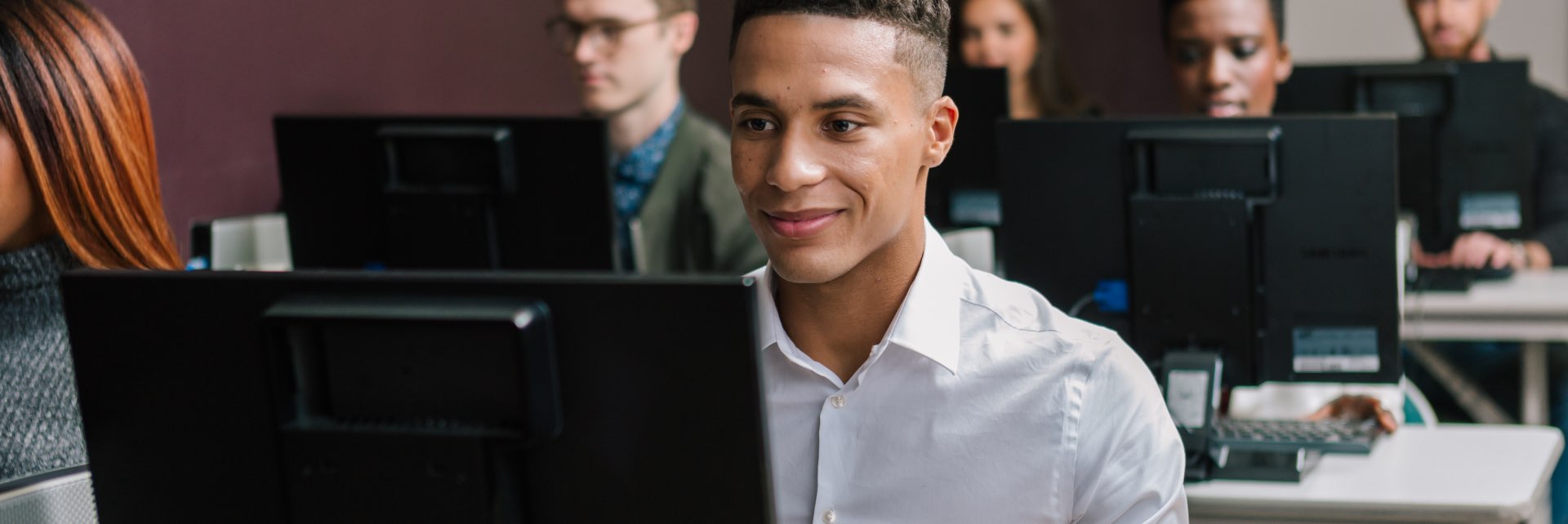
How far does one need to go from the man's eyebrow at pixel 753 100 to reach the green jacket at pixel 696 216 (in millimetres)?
1529

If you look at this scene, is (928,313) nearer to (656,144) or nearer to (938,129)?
(938,129)

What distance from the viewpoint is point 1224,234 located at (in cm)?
193

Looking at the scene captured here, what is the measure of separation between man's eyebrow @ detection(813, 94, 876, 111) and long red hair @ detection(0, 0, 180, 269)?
78 centimetres

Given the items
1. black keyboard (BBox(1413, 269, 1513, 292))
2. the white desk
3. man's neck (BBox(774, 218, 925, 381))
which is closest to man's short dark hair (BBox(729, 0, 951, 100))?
man's neck (BBox(774, 218, 925, 381))

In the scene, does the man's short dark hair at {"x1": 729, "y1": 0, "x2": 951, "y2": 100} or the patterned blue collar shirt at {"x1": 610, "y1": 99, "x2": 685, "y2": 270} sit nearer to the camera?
→ the man's short dark hair at {"x1": 729, "y1": 0, "x2": 951, "y2": 100}

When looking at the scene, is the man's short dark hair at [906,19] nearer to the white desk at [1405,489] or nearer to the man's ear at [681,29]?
the white desk at [1405,489]

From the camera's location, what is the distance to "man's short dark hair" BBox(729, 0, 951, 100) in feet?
3.96

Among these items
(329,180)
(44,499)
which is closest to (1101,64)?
(329,180)

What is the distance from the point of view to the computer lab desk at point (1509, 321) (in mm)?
3213

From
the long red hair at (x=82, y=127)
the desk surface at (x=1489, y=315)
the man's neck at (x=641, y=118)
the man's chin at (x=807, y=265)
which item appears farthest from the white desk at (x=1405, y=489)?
the man's neck at (x=641, y=118)

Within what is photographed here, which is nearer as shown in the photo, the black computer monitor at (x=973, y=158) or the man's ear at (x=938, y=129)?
the man's ear at (x=938, y=129)

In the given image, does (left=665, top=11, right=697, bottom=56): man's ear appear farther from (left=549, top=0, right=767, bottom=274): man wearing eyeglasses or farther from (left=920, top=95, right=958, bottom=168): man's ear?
(left=920, top=95, right=958, bottom=168): man's ear

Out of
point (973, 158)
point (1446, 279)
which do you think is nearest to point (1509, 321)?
point (1446, 279)

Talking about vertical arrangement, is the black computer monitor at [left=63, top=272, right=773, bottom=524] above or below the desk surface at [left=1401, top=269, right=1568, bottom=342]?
above
